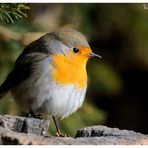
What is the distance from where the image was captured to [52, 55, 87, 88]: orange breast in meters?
5.49

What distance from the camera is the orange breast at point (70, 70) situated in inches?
216

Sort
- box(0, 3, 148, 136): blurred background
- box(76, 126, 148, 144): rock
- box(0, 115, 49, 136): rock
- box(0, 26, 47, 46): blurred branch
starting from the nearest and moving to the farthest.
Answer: box(76, 126, 148, 144): rock
box(0, 115, 49, 136): rock
box(0, 26, 47, 46): blurred branch
box(0, 3, 148, 136): blurred background

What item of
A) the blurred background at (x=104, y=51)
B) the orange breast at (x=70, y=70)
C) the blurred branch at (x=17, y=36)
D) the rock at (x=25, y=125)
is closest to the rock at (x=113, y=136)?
the rock at (x=25, y=125)

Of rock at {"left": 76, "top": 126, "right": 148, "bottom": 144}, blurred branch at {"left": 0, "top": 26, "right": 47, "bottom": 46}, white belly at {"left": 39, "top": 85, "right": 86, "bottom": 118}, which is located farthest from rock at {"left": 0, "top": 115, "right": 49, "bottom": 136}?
blurred branch at {"left": 0, "top": 26, "right": 47, "bottom": 46}

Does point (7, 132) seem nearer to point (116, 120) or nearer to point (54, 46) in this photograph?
point (54, 46)

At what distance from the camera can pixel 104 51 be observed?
8906mm

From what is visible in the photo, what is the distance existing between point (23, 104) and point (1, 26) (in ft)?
3.77

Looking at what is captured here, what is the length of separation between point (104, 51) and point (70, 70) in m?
3.36

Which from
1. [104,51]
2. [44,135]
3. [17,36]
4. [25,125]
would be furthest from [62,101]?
[104,51]

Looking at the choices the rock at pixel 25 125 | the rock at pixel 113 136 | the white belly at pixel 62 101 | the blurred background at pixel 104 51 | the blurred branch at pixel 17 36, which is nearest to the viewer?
the rock at pixel 113 136

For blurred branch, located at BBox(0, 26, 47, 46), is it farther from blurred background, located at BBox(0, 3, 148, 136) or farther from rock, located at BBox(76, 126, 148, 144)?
rock, located at BBox(76, 126, 148, 144)

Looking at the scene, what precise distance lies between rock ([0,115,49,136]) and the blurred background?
131 cm

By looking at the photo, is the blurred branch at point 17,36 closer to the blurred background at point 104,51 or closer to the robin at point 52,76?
the blurred background at point 104,51

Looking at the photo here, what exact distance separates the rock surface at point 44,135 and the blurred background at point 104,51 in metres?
1.33
